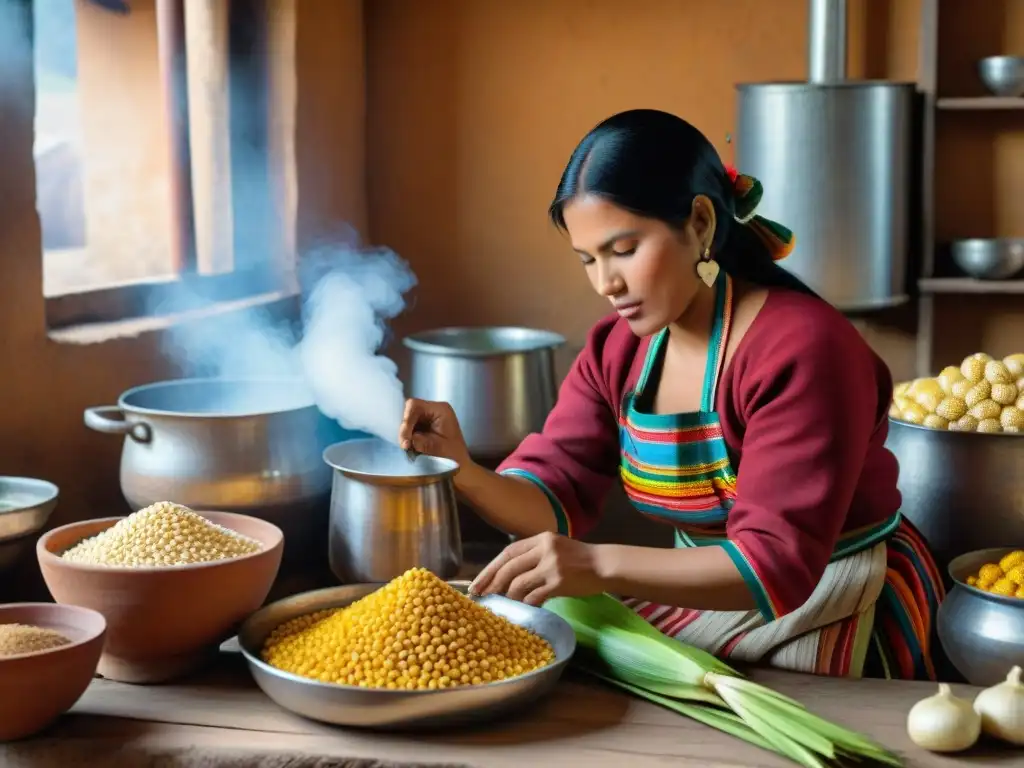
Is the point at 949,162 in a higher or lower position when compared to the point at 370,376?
higher

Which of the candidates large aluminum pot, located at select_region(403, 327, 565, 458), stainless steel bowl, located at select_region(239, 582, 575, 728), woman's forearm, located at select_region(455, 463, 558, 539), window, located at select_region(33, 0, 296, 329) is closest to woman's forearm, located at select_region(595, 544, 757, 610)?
stainless steel bowl, located at select_region(239, 582, 575, 728)

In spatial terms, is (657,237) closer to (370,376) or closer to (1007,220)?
(370,376)

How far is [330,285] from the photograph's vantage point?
9.70 ft

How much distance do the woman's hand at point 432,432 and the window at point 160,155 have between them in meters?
0.84

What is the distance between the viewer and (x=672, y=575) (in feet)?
4.83

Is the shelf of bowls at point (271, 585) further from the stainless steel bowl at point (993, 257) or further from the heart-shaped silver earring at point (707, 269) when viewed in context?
the stainless steel bowl at point (993, 257)

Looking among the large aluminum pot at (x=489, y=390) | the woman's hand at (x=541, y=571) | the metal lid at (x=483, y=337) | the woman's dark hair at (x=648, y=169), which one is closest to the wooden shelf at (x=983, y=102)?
the metal lid at (x=483, y=337)

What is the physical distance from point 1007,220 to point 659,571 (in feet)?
7.30

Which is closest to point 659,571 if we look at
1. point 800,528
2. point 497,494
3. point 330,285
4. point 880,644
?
point 800,528

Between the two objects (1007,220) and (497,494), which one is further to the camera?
(1007,220)

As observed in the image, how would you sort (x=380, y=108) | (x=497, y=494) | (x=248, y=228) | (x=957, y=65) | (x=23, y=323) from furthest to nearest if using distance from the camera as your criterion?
(x=380, y=108) < (x=957, y=65) < (x=248, y=228) < (x=23, y=323) < (x=497, y=494)

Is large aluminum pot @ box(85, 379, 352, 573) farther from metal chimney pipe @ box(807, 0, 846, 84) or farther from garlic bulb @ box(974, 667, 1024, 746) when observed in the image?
metal chimney pipe @ box(807, 0, 846, 84)

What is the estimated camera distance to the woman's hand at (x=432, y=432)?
173 centimetres

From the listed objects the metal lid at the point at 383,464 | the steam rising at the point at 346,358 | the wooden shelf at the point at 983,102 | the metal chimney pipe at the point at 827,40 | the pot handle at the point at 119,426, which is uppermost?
the metal chimney pipe at the point at 827,40
